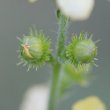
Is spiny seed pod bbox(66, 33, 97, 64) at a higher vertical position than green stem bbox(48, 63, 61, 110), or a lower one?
higher

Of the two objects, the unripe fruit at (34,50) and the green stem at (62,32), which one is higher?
the green stem at (62,32)

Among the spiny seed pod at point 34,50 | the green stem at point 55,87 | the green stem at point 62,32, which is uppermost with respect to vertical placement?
the green stem at point 62,32

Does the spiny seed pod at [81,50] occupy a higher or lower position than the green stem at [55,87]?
higher

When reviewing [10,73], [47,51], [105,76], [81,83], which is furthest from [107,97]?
[10,73]

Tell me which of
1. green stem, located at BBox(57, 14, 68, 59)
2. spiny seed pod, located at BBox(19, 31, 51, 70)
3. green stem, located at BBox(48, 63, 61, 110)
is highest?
green stem, located at BBox(57, 14, 68, 59)

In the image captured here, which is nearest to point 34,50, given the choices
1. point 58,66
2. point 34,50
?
point 34,50

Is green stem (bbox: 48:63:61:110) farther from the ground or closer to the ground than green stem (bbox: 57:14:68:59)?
closer to the ground
